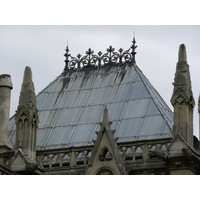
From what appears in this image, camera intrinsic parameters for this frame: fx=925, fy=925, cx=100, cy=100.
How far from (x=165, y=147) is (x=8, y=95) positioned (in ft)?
18.4

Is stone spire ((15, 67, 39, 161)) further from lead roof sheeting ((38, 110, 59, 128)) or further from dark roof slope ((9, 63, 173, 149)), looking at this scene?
lead roof sheeting ((38, 110, 59, 128))

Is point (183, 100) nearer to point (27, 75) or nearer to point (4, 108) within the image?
point (27, 75)

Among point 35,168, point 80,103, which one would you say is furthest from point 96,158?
point 80,103

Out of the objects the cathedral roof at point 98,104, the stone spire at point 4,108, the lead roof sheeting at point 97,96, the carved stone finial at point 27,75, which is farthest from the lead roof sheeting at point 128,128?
the stone spire at point 4,108

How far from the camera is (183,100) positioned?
3058 centimetres

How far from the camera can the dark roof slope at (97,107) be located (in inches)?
1300

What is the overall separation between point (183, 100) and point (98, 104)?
5.27m

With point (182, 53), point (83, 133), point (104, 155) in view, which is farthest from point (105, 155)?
point (182, 53)

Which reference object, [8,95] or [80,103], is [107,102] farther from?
[8,95]

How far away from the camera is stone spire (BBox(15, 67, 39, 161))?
105ft

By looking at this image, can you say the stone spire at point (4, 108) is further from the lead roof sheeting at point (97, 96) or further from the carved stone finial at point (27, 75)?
the lead roof sheeting at point (97, 96)

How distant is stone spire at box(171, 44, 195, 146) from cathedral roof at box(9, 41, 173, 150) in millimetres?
1367

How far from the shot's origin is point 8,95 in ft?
103

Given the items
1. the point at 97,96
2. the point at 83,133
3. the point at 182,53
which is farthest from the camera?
the point at 97,96
